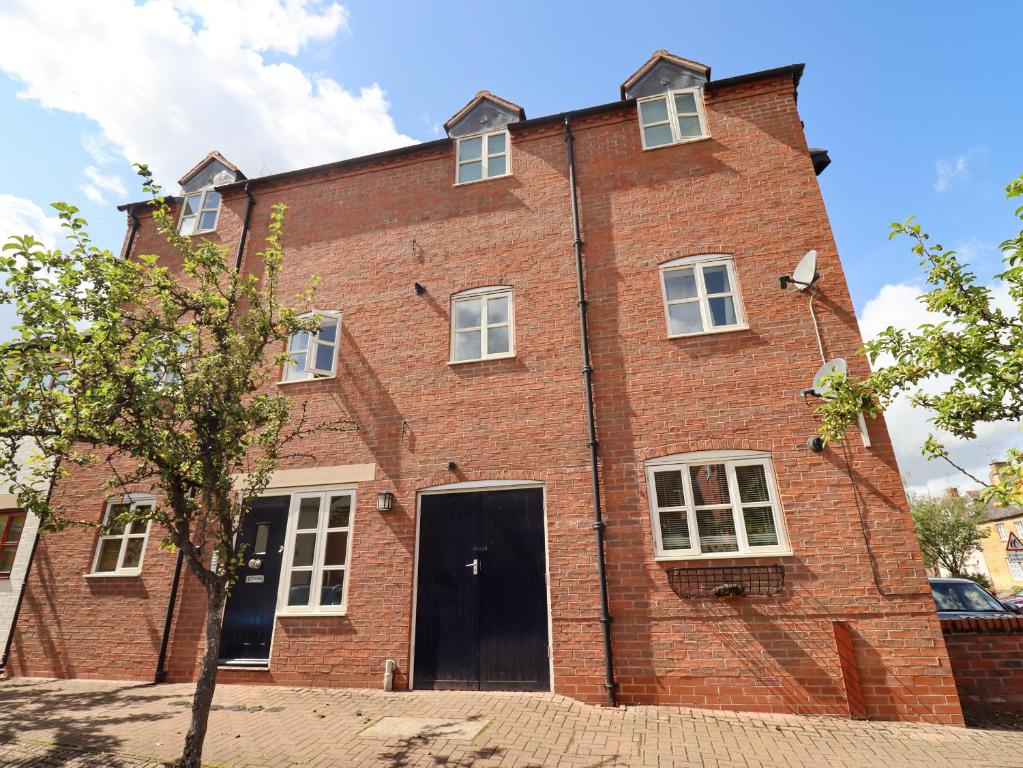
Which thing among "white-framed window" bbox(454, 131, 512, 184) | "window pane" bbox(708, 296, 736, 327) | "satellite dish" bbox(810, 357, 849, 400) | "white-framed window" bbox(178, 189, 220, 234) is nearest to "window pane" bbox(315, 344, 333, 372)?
"white-framed window" bbox(454, 131, 512, 184)

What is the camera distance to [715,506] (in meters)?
7.32

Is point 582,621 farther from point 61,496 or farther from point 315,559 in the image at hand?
point 61,496

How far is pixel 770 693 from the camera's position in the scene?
6.43 m

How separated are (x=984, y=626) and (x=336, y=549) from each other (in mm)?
9062

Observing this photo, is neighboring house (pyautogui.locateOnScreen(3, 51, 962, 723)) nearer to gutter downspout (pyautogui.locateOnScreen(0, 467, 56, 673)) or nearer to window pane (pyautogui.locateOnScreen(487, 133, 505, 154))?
window pane (pyautogui.locateOnScreen(487, 133, 505, 154))

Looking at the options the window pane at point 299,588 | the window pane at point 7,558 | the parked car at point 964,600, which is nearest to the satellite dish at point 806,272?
the parked car at point 964,600

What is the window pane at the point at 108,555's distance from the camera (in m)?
9.48

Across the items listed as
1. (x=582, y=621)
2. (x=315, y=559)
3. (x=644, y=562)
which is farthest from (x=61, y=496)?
(x=644, y=562)

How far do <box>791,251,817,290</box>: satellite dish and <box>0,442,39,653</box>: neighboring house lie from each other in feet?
45.7

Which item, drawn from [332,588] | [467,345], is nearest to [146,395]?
[332,588]

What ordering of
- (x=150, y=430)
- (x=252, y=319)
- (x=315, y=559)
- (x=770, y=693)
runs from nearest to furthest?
(x=150, y=430), (x=252, y=319), (x=770, y=693), (x=315, y=559)

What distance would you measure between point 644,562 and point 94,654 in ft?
30.9

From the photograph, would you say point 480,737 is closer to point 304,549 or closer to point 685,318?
point 304,549

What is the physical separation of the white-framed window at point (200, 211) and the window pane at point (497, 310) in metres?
7.41
